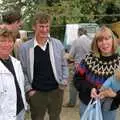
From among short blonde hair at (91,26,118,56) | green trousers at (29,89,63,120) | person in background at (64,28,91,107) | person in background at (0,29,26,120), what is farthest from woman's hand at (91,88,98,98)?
person in background at (64,28,91,107)

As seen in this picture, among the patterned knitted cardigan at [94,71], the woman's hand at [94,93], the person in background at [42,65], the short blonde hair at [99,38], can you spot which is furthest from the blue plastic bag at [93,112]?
the person in background at [42,65]

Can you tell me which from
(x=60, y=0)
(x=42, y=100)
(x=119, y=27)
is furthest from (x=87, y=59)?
(x=60, y=0)

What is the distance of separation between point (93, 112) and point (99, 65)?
1.49 ft

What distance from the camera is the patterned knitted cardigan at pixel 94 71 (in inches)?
172

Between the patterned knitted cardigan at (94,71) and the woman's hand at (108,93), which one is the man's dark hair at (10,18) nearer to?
the patterned knitted cardigan at (94,71)

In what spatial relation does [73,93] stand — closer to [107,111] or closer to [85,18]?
[107,111]

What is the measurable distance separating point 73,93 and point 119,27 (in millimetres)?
5393

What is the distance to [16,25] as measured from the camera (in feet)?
15.9

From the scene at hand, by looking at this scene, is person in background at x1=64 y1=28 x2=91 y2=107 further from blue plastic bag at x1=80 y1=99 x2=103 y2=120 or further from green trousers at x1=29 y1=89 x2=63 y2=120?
blue plastic bag at x1=80 y1=99 x2=103 y2=120

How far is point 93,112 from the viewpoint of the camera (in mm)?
4242

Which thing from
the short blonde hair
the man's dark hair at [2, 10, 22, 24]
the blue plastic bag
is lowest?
the blue plastic bag

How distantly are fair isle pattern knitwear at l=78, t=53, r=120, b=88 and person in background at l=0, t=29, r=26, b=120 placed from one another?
671 millimetres

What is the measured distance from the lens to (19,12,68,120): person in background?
5.25m

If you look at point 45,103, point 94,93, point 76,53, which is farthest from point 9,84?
point 76,53
